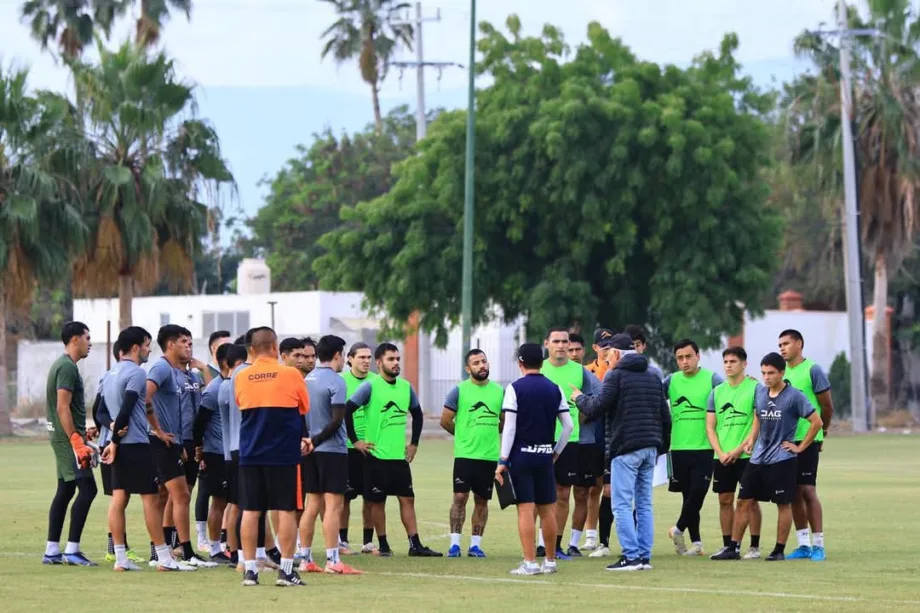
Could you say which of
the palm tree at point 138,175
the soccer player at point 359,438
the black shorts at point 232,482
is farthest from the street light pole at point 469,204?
the black shorts at point 232,482

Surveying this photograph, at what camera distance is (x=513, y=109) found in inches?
1740

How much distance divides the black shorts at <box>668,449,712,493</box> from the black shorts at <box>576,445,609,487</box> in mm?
654

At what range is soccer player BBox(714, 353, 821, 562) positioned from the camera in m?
14.6

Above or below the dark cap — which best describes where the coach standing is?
below

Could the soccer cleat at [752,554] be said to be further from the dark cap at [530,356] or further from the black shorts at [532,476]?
the dark cap at [530,356]

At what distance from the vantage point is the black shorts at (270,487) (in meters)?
12.6

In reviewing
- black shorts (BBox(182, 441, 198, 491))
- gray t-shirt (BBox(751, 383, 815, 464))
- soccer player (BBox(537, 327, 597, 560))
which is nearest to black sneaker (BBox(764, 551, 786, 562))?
gray t-shirt (BBox(751, 383, 815, 464))

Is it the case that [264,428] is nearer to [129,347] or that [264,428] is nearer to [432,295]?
[129,347]

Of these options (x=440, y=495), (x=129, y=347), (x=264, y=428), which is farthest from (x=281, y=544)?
(x=440, y=495)

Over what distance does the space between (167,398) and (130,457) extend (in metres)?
0.69

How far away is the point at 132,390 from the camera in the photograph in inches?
531

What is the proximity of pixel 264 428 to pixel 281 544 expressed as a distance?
2.82 ft

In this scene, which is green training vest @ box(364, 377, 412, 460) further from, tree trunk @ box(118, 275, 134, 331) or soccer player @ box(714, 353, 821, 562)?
tree trunk @ box(118, 275, 134, 331)

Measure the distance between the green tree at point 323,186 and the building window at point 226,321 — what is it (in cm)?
1613
